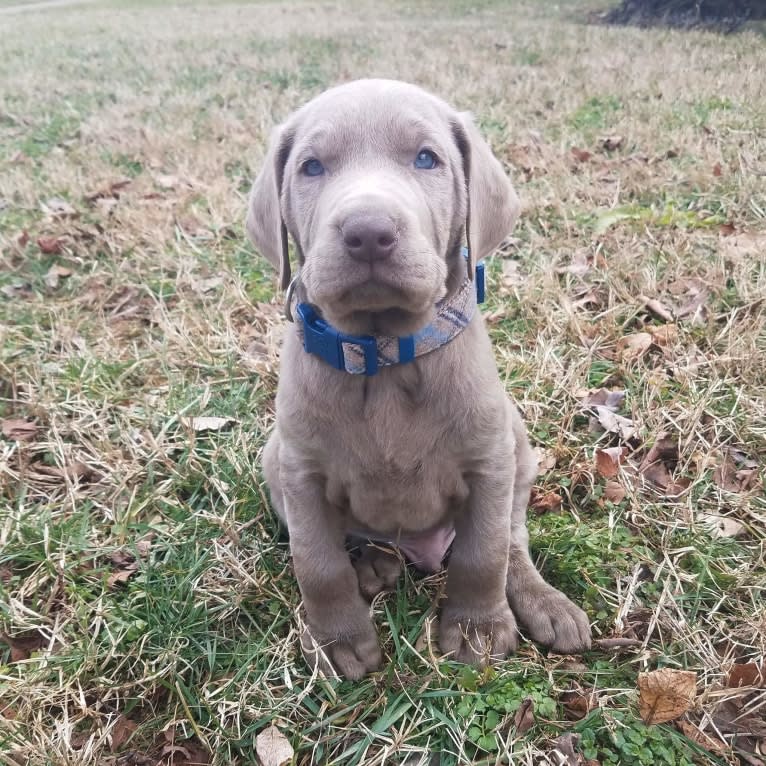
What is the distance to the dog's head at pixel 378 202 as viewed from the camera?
1794mm

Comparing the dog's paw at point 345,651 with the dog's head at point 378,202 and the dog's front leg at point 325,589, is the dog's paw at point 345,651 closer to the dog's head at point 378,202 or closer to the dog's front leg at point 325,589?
the dog's front leg at point 325,589

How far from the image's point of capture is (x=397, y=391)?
2.09 m

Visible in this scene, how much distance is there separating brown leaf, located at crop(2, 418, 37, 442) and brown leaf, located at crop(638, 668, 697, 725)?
112 inches

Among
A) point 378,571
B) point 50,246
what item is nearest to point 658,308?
point 378,571

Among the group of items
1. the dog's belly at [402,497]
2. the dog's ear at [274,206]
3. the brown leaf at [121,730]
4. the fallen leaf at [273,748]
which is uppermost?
the dog's ear at [274,206]

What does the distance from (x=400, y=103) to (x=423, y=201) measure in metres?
0.34

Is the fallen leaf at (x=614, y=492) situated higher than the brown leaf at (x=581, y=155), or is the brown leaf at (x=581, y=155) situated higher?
the brown leaf at (x=581, y=155)

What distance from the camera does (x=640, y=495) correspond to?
8.89 ft

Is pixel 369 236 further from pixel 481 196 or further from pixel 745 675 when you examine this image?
pixel 745 675

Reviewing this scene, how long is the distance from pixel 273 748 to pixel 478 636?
0.71 m

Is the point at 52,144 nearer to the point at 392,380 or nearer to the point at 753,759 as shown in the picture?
the point at 392,380

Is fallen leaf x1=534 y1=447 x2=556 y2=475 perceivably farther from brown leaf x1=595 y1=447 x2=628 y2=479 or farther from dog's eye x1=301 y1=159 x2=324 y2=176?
dog's eye x1=301 y1=159 x2=324 y2=176

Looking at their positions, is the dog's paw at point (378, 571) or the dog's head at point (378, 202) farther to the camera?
the dog's paw at point (378, 571)

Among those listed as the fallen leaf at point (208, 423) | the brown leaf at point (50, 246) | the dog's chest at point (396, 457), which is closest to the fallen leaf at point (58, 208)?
the brown leaf at point (50, 246)
